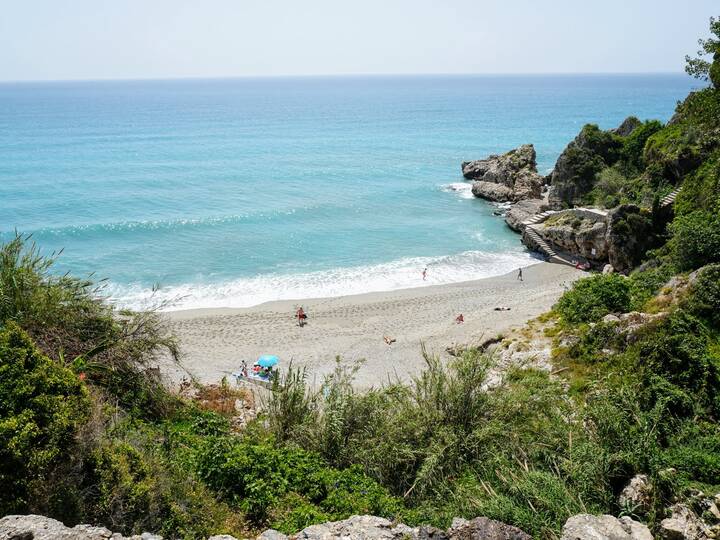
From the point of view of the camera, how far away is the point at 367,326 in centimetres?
2930

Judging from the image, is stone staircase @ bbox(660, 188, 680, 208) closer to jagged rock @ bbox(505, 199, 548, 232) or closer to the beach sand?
the beach sand

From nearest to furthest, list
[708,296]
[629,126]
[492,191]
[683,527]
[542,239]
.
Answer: [683,527] < [708,296] < [542,239] < [629,126] < [492,191]

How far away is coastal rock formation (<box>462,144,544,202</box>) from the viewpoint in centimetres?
5319

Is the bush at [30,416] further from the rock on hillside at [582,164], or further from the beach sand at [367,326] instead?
the rock on hillside at [582,164]

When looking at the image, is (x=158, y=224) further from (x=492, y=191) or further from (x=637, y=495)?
(x=637, y=495)

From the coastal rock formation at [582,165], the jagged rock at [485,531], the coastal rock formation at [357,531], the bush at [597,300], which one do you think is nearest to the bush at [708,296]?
the bush at [597,300]

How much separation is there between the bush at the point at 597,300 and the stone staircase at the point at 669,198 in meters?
10.6

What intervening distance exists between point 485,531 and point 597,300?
1663 centimetres

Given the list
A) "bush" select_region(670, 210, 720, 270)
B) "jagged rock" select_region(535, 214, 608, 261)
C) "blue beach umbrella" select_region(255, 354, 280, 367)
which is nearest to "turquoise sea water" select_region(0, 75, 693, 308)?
"jagged rock" select_region(535, 214, 608, 261)

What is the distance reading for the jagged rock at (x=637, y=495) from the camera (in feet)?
27.1

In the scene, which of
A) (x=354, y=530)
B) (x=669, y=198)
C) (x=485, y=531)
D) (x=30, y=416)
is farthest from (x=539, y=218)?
(x=30, y=416)

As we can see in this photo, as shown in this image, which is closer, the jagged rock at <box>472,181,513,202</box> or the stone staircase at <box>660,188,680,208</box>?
the stone staircase at <box>660,188,680,208</box>

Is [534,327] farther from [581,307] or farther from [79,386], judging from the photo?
[79,386]

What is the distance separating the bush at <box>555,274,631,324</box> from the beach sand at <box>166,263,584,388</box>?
3.02 metres
